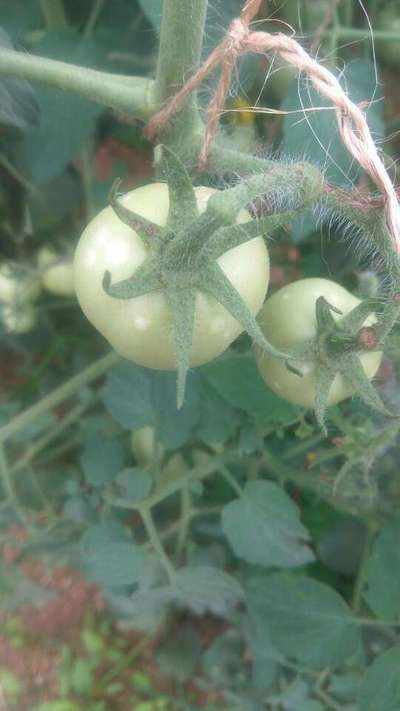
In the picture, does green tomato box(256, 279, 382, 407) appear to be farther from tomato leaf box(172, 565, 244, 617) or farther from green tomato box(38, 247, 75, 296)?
green tomato box(38, 247, 75, 296)

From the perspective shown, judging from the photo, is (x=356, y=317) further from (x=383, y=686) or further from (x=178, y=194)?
(x=383, y=686)

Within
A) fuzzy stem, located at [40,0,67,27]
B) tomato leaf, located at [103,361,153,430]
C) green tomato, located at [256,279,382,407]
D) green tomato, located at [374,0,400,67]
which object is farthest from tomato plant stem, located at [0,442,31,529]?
green tomato, located at [374,0,400,67]

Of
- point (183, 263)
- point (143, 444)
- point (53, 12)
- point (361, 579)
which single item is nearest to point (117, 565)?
point (143, 444)

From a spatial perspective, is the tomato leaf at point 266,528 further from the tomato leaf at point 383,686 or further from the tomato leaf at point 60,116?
the tomato leaf at point 60,116

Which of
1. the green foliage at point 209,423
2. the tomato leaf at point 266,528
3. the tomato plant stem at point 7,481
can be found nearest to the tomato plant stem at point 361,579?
the green foliage at point 209,423

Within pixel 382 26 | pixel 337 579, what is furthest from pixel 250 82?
pixel 337 579
